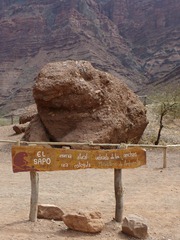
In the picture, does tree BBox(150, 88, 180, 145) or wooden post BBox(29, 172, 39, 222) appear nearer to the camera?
wooden post BBox(29, 172, 39, 222)

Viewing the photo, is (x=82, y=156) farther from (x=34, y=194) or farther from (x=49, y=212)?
(x=49, y=212)

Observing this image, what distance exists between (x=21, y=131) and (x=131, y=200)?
12047 millimetres

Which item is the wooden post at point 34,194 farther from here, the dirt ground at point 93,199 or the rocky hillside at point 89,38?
the rocky hillside at point 89,38

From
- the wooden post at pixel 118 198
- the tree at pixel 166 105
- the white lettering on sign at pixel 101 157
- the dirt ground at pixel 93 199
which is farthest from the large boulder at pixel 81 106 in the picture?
the white lettering on sign at pixel 101 157

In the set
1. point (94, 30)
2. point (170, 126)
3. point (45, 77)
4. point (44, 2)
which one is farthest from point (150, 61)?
point (45, 77)

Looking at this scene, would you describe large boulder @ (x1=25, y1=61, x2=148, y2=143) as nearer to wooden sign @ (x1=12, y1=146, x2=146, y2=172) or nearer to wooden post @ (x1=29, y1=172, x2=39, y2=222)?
wooden sign @ (x1=12, y1=146, x2=146, y2=172)

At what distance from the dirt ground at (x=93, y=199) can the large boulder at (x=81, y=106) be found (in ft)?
8.92

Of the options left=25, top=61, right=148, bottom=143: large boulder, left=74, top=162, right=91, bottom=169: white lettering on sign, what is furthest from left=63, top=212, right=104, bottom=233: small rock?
left=25, top=61, right=148, bottom=143: large boulder

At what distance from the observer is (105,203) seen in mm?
7969

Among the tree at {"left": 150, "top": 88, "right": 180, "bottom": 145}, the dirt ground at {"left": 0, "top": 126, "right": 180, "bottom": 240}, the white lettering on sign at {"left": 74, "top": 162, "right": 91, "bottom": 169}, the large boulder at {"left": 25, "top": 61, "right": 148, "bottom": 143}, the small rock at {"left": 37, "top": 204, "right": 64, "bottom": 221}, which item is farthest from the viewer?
the tree at {"left": 150, "top": 88, "right": 180, "bottom": 145}

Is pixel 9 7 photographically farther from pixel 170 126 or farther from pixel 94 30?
pixel 170 126

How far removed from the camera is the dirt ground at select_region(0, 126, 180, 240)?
6133 mm

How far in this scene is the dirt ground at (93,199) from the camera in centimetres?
613

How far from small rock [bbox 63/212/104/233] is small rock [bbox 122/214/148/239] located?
0.39 m
